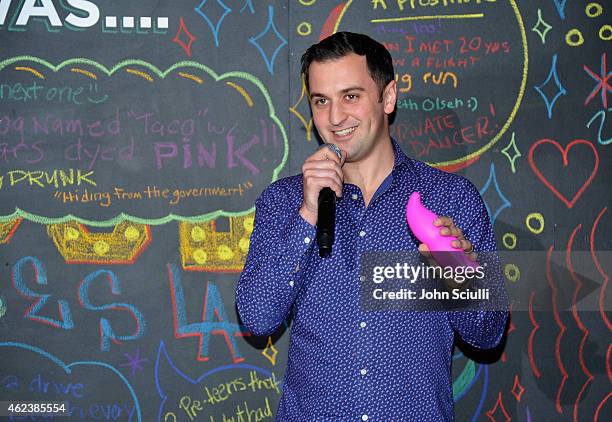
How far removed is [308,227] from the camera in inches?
69.1

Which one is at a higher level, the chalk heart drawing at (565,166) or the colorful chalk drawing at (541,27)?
the colorful chalk drawing at (541,27)

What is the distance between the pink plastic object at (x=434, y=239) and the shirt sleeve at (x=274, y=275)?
12.5 inches

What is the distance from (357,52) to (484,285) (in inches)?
30.1

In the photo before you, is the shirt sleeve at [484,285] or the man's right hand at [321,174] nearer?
the man's right hand at [321,174]

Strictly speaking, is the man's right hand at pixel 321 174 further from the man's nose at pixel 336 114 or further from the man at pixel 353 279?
the man's nose at pixel 336 114

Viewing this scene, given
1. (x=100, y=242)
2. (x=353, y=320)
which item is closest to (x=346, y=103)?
(x=353, y=320)

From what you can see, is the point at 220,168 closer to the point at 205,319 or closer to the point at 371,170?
the point at 205,319

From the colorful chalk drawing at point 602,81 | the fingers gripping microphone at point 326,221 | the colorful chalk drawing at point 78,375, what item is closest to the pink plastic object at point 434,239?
the fingers gripping microphone at point 326,221

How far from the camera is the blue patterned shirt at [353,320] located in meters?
1.80


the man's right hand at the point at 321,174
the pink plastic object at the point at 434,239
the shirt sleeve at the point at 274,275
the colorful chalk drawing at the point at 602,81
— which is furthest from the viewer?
the colorful chalk drawing at the point at 602,81

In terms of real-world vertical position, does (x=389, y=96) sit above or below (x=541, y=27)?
below

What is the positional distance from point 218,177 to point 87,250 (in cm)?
58

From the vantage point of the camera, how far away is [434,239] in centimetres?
151

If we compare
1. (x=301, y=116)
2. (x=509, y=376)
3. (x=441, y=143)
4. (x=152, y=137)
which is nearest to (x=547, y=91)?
(x=441, y=143)
